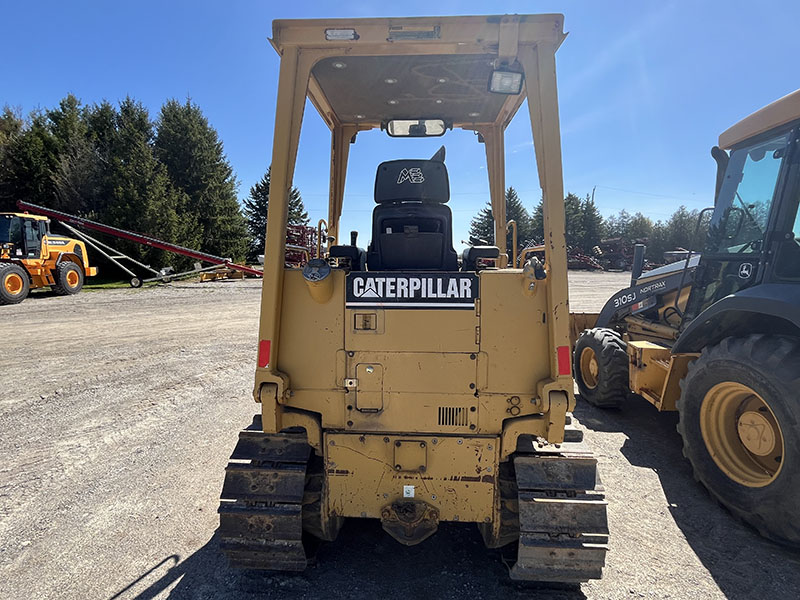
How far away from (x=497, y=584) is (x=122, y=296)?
1745 cm

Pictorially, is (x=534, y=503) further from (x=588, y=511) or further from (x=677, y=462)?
(x=677, y=462)

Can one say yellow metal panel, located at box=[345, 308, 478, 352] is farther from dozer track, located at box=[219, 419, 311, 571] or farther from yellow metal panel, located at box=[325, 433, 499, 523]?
dozer track, located at box=[219, 419, 311, 571]

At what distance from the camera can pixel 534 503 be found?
2.29 metres

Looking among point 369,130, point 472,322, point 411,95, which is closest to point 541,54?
point 411,95

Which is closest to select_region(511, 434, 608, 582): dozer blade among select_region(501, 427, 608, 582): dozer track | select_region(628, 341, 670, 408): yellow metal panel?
select_region(501, 427, 608, 582): dozer track

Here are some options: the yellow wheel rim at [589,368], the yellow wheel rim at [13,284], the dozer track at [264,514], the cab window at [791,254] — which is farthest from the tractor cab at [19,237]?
the cab window at [791,254]

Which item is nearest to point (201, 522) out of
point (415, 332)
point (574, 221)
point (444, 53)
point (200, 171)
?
point (415, 332)

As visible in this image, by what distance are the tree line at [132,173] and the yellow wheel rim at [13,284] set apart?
1212 cm

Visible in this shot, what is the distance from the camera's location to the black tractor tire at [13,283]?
1311 centimetres

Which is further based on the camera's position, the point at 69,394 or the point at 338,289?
the point at 69,394

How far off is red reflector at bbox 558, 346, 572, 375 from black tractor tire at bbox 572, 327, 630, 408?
3.30 m

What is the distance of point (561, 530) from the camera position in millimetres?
2270

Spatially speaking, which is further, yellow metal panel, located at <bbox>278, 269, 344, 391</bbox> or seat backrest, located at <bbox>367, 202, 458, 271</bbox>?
seat backrest, located at <bbox>367, 202, 458, 271</bbox>

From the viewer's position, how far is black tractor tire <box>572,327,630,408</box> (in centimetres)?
520
